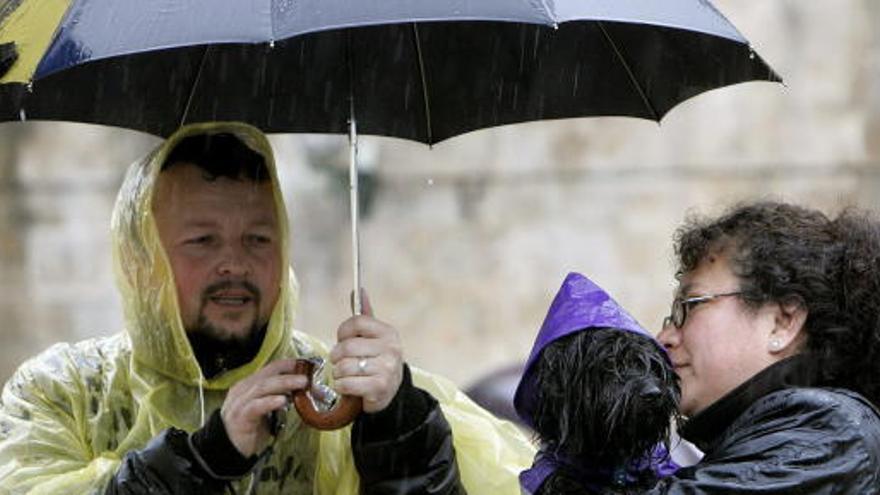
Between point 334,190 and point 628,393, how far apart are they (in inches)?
337

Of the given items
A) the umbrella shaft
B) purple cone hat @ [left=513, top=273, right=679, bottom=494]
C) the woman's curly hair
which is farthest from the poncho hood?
the woman's curly hair

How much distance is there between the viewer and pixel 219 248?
3.96 metres

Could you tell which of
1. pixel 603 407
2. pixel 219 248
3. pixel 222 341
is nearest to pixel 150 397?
pixel 222 341

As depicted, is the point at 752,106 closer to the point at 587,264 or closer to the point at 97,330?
the point at 587,264

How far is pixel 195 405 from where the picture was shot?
401 centimetres

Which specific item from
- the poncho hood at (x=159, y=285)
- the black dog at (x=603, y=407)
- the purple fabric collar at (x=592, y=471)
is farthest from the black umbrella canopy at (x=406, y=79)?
the purple fabric collar at (x=592, y=471)

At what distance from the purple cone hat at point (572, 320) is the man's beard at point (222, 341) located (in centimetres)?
66

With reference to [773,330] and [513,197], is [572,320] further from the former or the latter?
[513,197]

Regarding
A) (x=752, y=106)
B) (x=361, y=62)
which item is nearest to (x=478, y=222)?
(x=752, y=106)

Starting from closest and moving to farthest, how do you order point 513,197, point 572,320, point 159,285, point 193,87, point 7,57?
point 572,320
point 7,57
point 159,285
point 193,87
point 513,197

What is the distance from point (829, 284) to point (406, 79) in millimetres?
1118

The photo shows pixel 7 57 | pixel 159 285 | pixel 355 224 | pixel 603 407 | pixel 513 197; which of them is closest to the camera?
pixel 603 407

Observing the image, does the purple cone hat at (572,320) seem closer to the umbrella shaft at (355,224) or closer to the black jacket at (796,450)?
the black jacket at (796,450)

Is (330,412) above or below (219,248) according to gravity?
below
